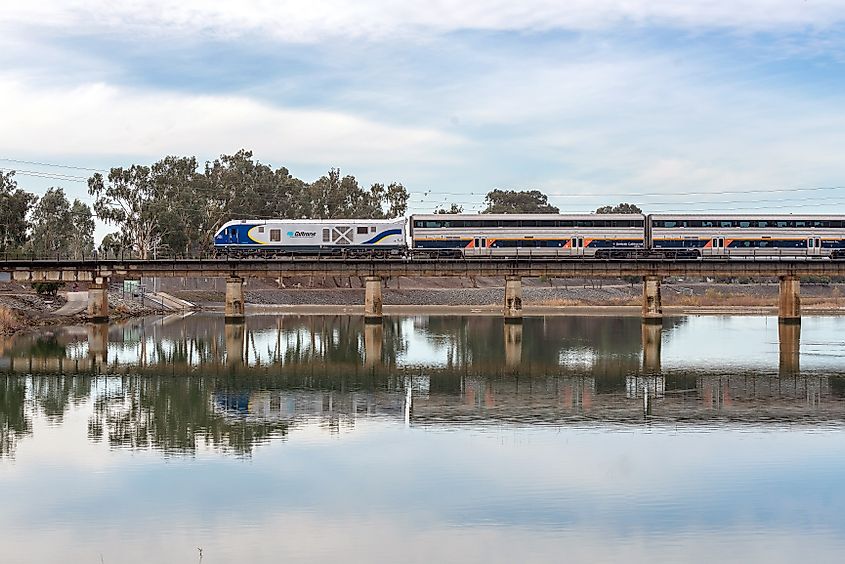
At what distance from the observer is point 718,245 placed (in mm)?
109000

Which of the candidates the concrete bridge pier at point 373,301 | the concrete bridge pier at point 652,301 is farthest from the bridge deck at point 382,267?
the concrete bridge pier at point 373,301

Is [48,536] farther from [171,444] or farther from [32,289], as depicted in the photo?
[32,289]

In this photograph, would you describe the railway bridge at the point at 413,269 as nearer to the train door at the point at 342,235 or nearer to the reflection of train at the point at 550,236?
the train door at the point at 342,235

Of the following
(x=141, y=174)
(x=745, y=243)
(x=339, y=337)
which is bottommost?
(x=339, y=337)

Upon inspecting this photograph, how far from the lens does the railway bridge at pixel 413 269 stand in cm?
10275

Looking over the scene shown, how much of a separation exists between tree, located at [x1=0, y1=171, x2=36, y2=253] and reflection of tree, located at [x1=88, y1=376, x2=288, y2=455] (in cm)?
10840

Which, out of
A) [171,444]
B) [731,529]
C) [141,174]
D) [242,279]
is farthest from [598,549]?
[141,174]

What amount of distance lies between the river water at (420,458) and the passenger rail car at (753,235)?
127 feet

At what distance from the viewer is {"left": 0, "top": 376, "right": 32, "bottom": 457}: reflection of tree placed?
123 ft

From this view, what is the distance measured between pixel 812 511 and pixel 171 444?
21.3 meters

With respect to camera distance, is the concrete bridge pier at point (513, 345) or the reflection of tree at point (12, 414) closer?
the reflection of tree at point (12, 414)

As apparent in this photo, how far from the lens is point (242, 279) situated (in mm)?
106250

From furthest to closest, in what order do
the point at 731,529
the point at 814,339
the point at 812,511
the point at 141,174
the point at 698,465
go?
the point at 141,174 < the point at 814,339 < the point at 698,465 < the point at 812,511 < the point at 731,529

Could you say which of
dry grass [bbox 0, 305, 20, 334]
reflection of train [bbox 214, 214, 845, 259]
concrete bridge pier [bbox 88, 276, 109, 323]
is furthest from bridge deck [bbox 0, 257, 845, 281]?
dry grass [bbox 0, 305, 20, 334]
